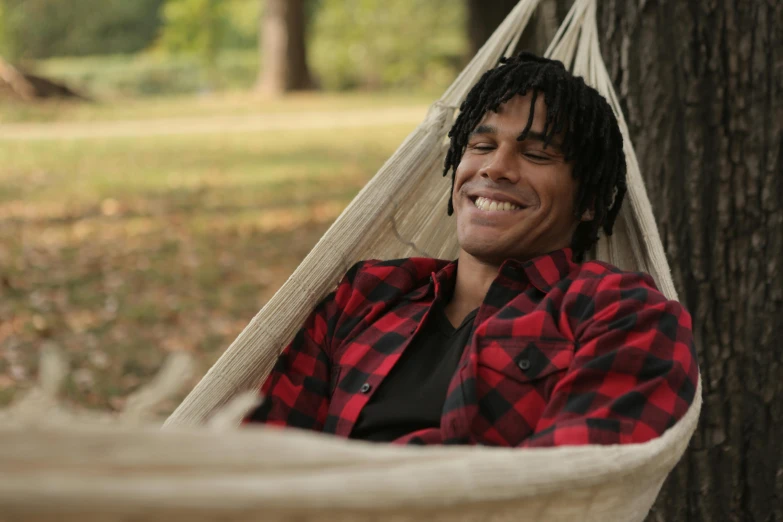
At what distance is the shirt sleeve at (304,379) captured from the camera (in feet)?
6.87

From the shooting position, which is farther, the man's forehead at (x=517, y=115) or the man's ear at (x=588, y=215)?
the man's ear at (x=588, y=215)

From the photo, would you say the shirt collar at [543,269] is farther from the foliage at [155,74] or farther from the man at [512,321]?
the foliage at [155,74]

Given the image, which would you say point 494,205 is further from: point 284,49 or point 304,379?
point 284,49

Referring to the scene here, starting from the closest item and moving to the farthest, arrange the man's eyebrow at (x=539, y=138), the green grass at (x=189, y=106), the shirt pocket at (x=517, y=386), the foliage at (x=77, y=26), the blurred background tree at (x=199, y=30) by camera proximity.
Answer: the shirt pocket at (x=517, y=386)
the man's eyebrow at (x=539, y=138)
the green grass at (x=189, y=106)
the blurred background tree at (x=199, y=30)
the foliage at (x=77, y=26)

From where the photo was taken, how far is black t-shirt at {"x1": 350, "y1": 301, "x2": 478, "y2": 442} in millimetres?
1905

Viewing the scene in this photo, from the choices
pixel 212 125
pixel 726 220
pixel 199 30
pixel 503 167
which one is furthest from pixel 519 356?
pixel 199 30

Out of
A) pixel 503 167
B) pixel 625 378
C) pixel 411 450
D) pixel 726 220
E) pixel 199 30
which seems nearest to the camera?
pixel 411 450

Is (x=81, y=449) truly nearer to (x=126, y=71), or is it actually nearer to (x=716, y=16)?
(x=716, y=16)

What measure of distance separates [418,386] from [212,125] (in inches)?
540

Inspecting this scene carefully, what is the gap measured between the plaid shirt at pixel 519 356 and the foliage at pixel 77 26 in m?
29.8

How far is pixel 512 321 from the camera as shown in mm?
1892

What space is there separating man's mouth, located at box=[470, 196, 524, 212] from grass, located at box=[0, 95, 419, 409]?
2.60m

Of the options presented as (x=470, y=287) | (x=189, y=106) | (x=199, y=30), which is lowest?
(x=189, y=106)

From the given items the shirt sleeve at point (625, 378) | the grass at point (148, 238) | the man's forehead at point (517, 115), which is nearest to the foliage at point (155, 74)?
the grass at point (148, 238)
